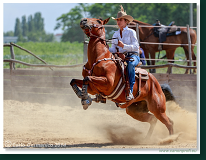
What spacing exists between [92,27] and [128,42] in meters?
0.83

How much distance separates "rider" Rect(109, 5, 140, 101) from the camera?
18.4 feet

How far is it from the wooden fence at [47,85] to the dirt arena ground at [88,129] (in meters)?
0.53

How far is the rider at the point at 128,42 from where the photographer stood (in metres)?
5.61

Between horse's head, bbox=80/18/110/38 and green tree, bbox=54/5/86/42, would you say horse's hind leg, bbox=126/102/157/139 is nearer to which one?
horse's head, bbox=80/18/110/38

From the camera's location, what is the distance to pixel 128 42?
5.73 m

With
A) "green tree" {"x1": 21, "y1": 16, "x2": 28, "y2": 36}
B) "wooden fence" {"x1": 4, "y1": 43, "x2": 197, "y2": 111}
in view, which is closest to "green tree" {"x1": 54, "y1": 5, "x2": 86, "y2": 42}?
"green tree" {"x1": 21, "y1": 16, "x2": 28, "y2": 36}

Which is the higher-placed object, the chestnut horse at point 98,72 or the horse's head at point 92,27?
the horse's head at point 92,27

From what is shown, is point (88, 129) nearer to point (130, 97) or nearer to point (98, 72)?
point (130, 97)

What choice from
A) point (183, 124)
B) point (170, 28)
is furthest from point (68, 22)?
point (183, 124)

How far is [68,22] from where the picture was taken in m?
38.5

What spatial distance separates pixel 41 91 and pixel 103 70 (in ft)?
19.6

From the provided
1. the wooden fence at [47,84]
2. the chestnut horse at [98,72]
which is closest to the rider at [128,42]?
the chestnut horse at [98,72]

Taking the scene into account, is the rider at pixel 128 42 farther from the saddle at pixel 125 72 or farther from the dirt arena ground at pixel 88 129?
the dirt arena ground at pixel 88 129

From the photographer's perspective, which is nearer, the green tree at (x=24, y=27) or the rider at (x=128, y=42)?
the rider at (x=128, y=42)
